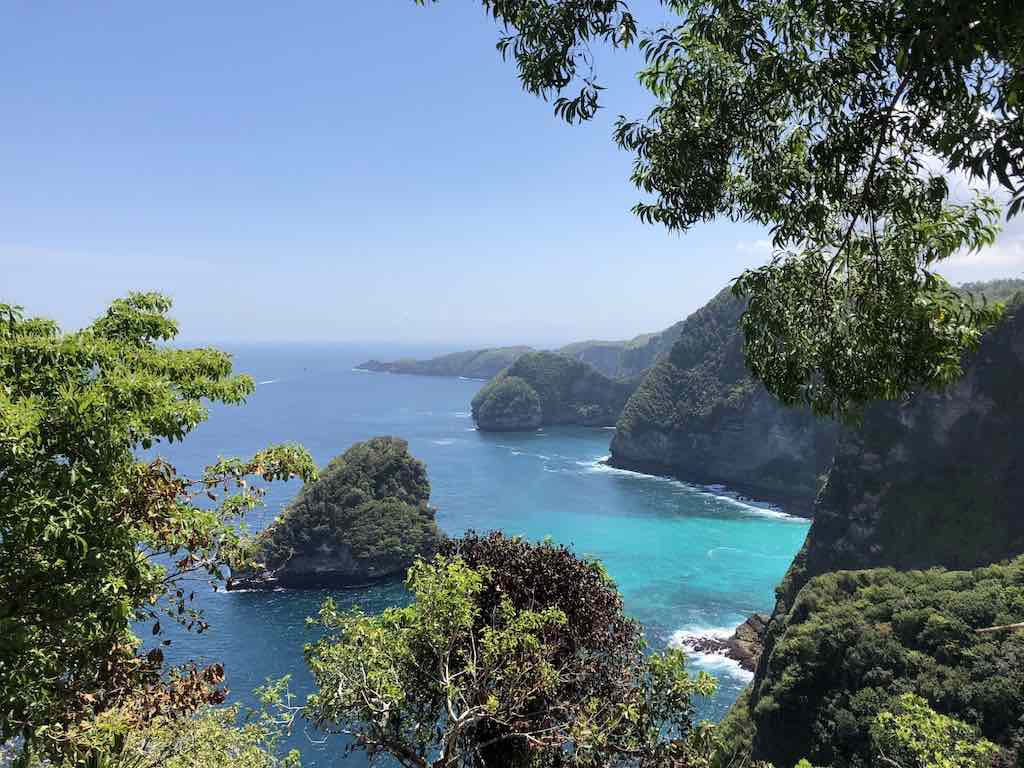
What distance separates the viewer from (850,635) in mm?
26719

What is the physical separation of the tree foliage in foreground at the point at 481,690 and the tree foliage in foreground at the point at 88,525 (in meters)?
2.04

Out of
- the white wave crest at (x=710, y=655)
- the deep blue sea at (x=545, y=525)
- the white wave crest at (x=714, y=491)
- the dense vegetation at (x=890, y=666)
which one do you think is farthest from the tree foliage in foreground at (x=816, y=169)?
A: the white wave crest at (x=714, y=491)

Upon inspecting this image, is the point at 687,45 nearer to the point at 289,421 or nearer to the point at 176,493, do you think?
the point at 176,493

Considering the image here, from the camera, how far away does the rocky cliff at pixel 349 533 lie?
53562 millimetres

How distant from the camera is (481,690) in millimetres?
8414

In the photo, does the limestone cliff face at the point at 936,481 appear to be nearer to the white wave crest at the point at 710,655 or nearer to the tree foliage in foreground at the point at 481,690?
the white wave crest at the point at 710,655

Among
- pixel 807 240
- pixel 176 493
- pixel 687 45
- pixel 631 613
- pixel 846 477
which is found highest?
pixel 687 45

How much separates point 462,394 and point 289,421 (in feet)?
252

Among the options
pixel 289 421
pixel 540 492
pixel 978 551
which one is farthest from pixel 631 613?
pixel 289 421

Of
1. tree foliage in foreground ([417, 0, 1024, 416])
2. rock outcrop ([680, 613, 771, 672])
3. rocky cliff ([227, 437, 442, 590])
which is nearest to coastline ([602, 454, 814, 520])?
rock outcrop ([680, 613, 771, 672])

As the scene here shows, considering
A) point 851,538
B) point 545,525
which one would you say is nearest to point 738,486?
point 545,525

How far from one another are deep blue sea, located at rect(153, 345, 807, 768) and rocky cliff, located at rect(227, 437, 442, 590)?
246 cm

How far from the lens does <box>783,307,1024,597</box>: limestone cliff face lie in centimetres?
4944

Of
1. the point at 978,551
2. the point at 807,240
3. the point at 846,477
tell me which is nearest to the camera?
the point at 807,240
